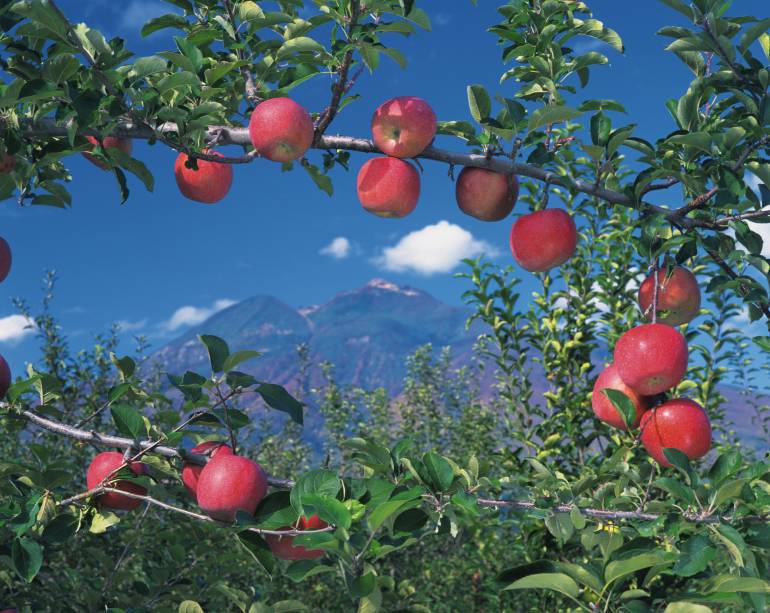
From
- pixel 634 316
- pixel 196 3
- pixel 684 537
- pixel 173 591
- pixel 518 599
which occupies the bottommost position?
pixel 518 599

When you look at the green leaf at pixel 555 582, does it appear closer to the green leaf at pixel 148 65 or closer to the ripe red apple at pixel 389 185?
the ripe red apple at pixel 389 185

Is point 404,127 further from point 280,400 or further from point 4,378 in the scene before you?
point 4,378

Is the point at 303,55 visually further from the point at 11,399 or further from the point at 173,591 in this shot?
the point at 173,591

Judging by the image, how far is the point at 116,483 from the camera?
2059mm

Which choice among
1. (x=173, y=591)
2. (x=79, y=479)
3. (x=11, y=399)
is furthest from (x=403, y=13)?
(x=79, y=479)

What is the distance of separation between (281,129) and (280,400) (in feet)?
2.57

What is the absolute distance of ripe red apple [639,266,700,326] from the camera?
2.22 meters

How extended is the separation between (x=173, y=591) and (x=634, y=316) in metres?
2.94

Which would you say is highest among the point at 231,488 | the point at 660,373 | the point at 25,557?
the point at 660,373

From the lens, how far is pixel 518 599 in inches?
186

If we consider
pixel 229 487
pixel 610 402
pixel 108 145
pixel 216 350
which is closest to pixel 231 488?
pixel 229 487

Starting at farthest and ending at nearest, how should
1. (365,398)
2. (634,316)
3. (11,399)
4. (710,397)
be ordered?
1. (365,398)
2. (710,397)
3. (634,316)
4. (11,399)

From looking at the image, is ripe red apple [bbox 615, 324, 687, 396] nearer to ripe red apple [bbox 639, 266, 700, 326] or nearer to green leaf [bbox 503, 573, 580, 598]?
ripe red apple [bbox 639, 266, 700, 326]

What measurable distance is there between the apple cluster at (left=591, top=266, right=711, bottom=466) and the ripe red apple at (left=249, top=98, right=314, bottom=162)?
1.11m
